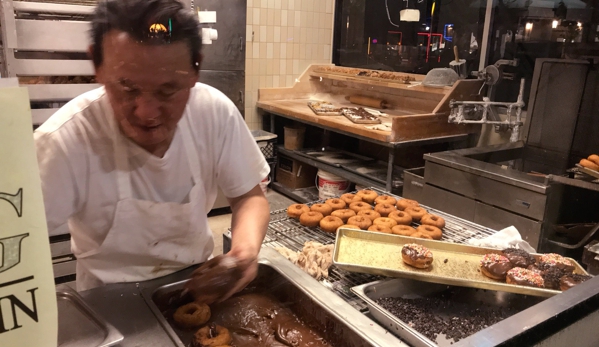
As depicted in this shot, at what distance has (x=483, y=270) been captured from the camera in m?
1.45

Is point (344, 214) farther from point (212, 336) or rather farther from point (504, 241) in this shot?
point (212, 336)

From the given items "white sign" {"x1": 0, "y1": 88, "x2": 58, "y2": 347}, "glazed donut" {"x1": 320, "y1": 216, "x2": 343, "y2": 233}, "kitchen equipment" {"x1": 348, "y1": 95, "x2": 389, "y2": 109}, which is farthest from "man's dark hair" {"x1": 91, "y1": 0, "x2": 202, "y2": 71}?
"kitchen equipment" {"x1": 348, "y1": 95, "x2": 389, "y2": 109}

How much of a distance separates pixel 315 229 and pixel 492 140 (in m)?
2.06

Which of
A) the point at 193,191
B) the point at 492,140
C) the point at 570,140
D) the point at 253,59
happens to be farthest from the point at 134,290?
the point at 253,59

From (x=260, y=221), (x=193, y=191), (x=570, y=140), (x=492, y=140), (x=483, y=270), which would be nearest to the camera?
(x=193, y=191)

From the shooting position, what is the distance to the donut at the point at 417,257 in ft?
4.75

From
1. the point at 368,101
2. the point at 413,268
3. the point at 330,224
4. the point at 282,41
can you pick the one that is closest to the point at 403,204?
the point at 330,224

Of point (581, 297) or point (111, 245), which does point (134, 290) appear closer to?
point (111, 245)

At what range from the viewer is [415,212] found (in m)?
1.98

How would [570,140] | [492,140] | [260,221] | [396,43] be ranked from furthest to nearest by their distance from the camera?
[396,43] < [492,140] < [570,140] < [260,221]

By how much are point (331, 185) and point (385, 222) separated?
207 centimetres

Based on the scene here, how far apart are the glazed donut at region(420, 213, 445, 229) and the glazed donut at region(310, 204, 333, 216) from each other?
388 mm

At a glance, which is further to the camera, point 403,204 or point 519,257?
point 403,204

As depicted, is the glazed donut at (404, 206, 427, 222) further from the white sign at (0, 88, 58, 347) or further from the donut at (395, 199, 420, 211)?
the white sign at (0, 88, 58, 347)
